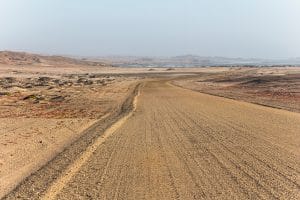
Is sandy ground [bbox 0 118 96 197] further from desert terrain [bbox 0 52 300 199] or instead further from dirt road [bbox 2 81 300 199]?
dirt road [bbox 2 81 300 199]

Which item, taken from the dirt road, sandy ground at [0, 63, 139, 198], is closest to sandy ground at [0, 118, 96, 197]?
sandy ground at [0, 63, 139, 198]

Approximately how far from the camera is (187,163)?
1072 cm

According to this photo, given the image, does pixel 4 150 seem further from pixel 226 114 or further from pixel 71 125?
pixel 226 114

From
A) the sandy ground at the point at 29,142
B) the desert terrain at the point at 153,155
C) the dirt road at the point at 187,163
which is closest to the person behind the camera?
the dirt road at the point at 187,163

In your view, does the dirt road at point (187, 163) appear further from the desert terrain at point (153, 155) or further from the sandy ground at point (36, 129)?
the sandy ground at point (36, 129)

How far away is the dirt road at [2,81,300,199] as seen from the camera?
8.52 m

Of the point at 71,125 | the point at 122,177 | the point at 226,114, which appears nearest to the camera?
the point at 122,177

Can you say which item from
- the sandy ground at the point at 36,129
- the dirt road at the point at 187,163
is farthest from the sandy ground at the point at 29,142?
the dirt road at the point at 187,163

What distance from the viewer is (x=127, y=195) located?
328 inches

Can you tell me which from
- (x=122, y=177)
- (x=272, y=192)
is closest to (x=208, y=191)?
(x=272, y=192)

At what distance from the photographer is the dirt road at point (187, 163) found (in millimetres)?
8516

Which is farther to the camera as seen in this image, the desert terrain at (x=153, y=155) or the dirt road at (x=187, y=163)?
the desert terrain at (x=153, y=155)

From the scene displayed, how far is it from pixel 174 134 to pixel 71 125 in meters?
5.15

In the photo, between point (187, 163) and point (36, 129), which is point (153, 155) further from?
point (36, 129)
